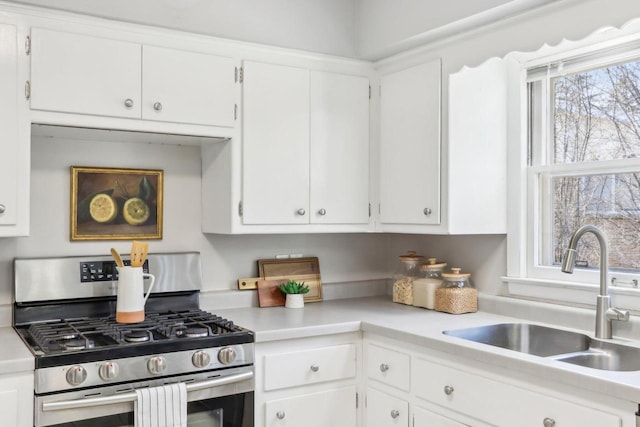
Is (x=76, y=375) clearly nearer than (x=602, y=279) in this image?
Yes

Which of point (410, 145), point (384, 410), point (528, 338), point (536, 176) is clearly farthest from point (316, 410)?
point (536, 176)

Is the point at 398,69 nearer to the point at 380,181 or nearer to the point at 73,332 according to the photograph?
the point at 380,181

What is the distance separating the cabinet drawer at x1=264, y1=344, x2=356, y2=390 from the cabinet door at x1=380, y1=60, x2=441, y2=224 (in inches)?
27.8

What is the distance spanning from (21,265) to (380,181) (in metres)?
1.65

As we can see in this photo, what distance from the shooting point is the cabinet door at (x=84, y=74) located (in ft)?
7.39

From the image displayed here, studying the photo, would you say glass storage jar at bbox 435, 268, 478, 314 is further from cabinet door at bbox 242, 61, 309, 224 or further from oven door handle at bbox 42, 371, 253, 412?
oven door handle at bbox 42, 371, 253, 412

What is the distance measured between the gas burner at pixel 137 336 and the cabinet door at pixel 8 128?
1.88 ft

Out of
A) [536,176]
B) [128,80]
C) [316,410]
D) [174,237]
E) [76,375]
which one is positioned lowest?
[316,410]

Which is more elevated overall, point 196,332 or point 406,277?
point 406,277

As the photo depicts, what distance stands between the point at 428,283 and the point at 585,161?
35.0 inches

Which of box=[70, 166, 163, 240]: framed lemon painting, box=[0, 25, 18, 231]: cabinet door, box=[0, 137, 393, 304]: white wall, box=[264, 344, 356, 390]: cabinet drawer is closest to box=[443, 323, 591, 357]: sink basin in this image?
box=[264, 344, 356, 390]: cabinet drawer

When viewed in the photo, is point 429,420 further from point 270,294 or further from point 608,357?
point 270,294

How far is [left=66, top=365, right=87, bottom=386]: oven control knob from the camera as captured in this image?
77.2 inches

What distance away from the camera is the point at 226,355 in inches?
89.4
